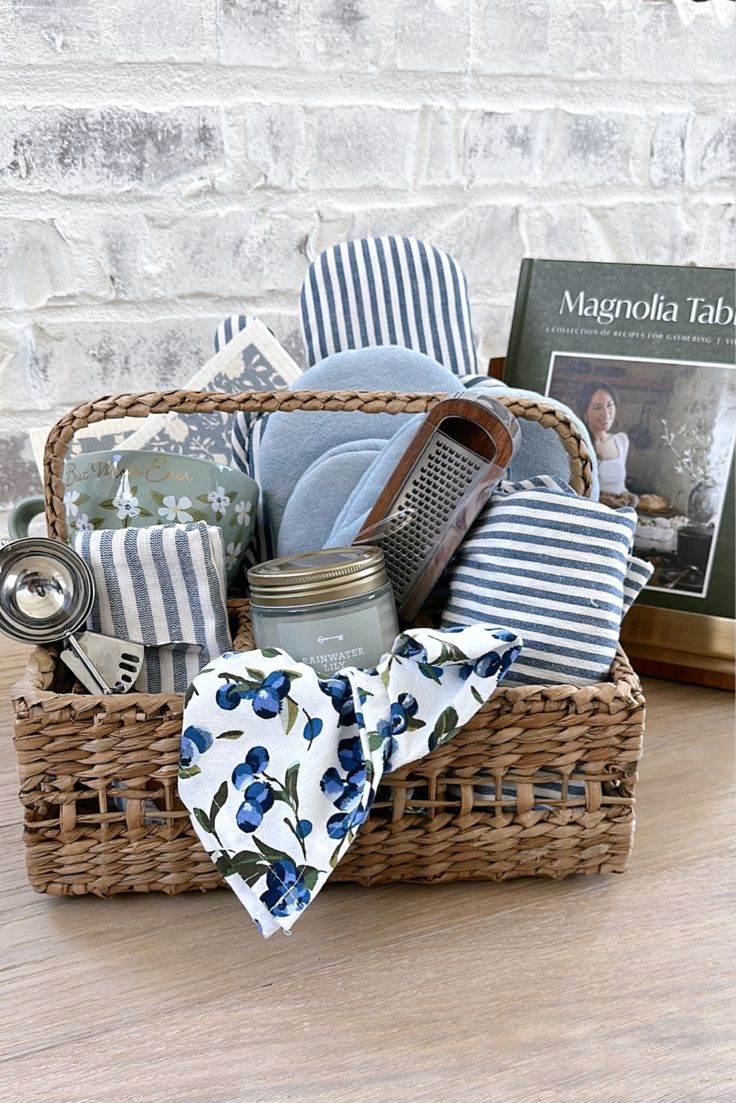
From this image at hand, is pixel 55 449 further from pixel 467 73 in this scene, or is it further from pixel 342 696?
pixel 467 73

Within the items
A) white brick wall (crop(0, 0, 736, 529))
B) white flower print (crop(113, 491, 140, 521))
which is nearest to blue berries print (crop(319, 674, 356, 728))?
white flower print (crop(113, 491, 140, 521))

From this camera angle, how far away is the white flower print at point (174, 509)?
28.6 inches

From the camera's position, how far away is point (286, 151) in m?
1.19

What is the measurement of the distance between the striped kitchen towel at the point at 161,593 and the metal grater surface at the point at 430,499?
119 mm

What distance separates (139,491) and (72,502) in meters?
0.05

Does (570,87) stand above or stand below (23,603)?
above

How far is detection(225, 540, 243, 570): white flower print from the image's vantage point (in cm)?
76

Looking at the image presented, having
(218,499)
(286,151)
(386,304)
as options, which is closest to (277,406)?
(218,499)

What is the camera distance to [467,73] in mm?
1259

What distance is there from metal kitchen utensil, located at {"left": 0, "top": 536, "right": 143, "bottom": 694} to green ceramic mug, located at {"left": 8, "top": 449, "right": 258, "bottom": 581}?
92mm

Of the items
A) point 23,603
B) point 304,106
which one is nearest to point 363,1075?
point 23,603

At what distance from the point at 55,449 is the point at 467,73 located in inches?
32.6

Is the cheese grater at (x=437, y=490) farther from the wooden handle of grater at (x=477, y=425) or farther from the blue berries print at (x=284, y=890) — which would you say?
the blue berries print at (x=284, y=890)

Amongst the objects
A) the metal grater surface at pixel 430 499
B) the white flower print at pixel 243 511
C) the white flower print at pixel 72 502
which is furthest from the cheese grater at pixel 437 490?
the white flower print at pixel 72 502
